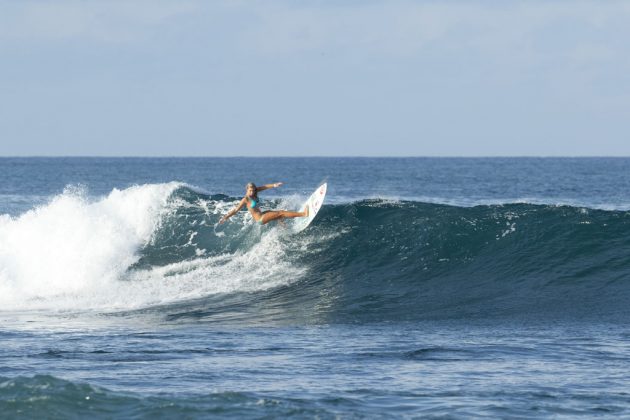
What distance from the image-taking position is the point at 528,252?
1864 cm

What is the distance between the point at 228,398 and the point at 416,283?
8.85 metres

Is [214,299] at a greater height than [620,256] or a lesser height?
lesser

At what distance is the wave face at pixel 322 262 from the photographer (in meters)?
15.9

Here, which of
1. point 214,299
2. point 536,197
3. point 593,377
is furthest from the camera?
point 536,197

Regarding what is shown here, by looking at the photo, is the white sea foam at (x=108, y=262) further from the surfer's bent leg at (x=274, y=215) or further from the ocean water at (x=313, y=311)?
the surfer's bent leg at (x=274, y=215)

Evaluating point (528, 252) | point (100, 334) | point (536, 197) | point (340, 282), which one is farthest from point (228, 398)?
point (536, 197)

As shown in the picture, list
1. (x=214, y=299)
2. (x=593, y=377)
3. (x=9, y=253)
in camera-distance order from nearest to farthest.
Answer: (x=593, y=377)
(x=214, y=299)
(x=9, y=253)

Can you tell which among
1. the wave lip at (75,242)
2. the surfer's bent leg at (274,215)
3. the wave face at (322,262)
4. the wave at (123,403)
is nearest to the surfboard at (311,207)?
the wave face at (322,262)

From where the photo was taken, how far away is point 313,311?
1569 cm

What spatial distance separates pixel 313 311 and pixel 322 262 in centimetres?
385

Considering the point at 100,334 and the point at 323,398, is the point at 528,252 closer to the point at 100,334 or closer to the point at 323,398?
the point at 100,334

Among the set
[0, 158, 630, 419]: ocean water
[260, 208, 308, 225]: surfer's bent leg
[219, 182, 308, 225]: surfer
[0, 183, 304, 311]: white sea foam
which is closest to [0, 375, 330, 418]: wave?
[0, 158, 630, 419]: ocean water

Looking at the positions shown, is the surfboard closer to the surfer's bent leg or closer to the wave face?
the wave face

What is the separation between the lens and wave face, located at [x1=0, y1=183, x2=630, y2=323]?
1588cm
